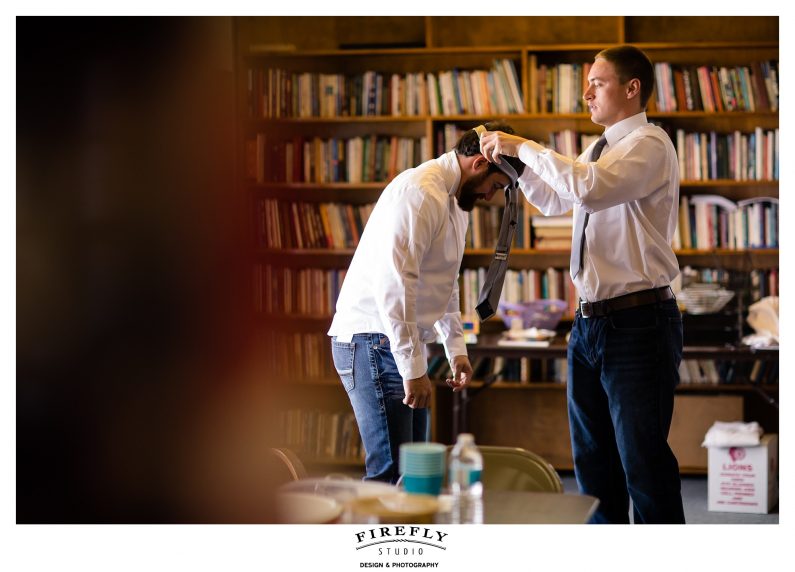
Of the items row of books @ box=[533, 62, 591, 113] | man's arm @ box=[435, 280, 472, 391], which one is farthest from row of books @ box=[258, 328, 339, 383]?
man's arm @ box=[435, 280, 472, 391]

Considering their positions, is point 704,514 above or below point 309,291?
below

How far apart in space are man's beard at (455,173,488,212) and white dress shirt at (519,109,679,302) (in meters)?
0.21

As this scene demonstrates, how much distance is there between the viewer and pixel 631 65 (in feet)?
6.68

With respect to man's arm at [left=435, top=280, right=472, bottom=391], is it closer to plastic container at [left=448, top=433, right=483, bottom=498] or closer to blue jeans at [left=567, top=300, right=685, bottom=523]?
blue jeans at [left=567, top=300, right=685, bottom=523]

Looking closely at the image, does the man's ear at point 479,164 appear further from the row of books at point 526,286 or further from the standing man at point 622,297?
the row of books at point 526,286

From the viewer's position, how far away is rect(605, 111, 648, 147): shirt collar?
207cm

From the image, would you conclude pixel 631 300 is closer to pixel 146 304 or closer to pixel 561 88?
pixel 146 304

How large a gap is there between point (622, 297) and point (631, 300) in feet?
0.07

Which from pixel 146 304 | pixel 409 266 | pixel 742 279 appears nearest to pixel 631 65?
pixel 409 266

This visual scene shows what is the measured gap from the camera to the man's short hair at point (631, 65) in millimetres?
2031

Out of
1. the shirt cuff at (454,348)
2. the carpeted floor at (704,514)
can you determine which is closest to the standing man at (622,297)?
the shirt cuff at (454,348)
